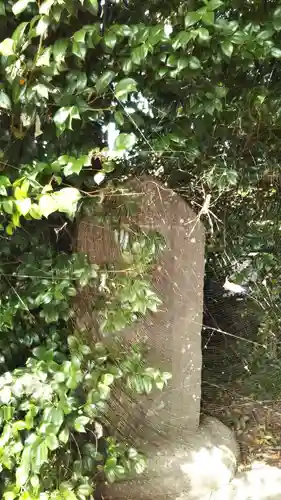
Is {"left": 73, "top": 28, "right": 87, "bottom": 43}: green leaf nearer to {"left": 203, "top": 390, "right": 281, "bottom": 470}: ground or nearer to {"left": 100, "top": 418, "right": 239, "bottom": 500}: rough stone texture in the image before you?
{"left": 100, "top": 418, "right": 239, "bottom": 500}: rough stone texture

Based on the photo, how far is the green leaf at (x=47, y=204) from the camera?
950mm

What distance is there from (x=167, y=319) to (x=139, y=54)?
0.89 meters

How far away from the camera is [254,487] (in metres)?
1.85

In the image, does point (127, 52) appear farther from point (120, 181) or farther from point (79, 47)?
point (120, 181)

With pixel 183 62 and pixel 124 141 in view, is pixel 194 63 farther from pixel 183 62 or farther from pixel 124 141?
pixel 124 141

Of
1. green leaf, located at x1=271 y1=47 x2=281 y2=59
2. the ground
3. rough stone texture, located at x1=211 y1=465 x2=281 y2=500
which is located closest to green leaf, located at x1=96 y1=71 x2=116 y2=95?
green leaf, located at x1=271 y1=47 x2=281 y2=59

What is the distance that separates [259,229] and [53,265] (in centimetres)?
84

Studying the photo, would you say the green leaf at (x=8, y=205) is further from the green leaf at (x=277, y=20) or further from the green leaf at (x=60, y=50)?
the green leaf at (x=277, y=20)

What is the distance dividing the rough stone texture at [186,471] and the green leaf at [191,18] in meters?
1.32

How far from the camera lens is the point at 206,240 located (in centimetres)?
166

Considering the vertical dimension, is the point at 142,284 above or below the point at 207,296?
above

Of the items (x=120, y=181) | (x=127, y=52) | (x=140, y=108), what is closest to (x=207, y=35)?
(x=127, y=52)

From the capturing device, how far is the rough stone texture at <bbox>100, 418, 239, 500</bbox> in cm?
163

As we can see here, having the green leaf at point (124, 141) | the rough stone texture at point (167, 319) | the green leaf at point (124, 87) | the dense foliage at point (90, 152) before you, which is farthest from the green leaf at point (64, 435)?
the green leaf at point (124, 87)
